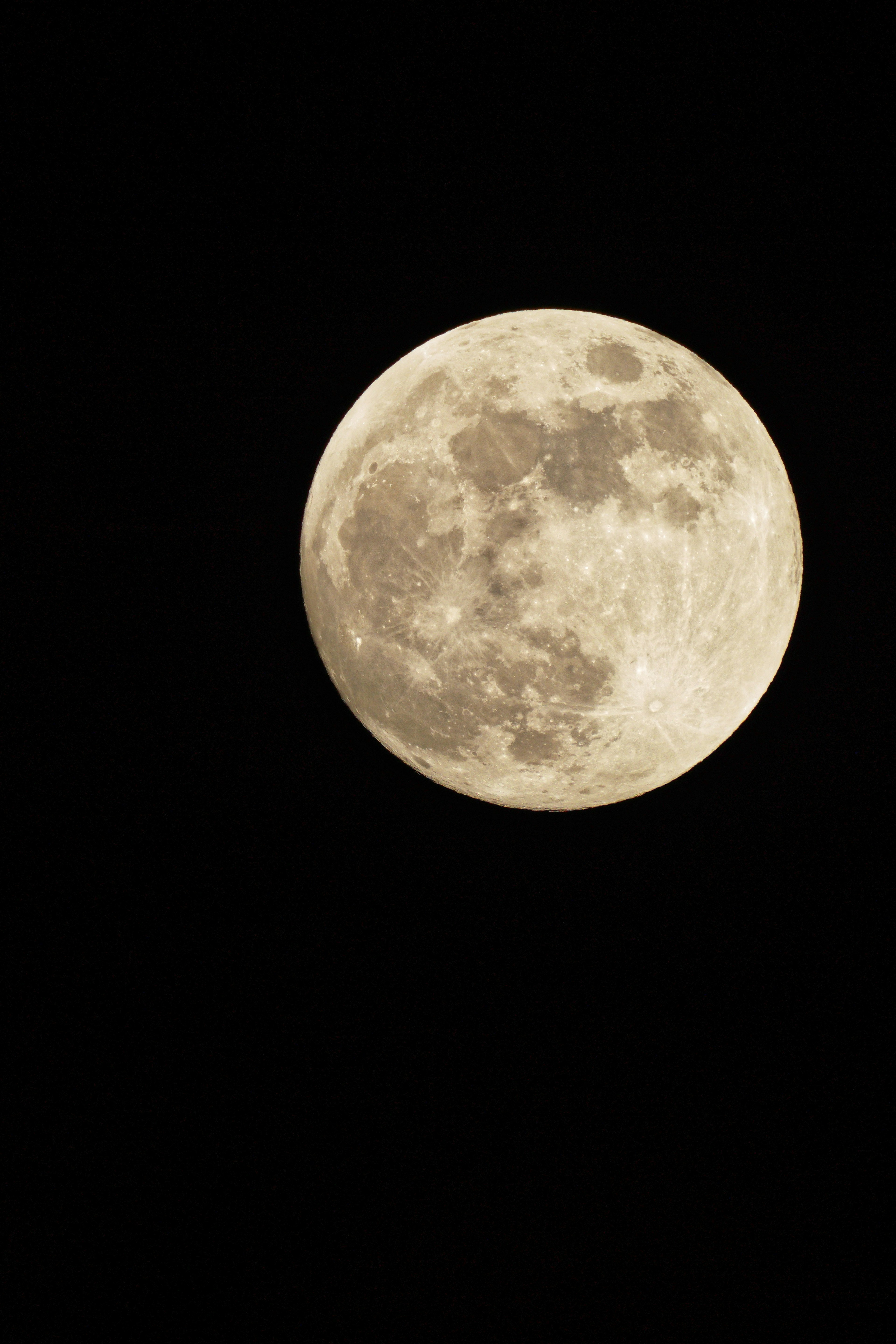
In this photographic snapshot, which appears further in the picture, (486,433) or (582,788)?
(582,788)

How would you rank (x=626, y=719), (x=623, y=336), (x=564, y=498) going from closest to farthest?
(x=564, y=498) → (x=626, y=719) → (x=623, y=336)

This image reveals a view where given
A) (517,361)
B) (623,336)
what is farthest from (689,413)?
(517,361)

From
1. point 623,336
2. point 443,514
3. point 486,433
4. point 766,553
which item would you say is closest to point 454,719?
point 443,514

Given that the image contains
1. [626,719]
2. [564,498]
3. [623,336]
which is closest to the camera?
[564,498]

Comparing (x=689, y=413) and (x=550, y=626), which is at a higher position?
(x=689, y=413)

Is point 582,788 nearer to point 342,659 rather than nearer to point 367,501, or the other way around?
point 342,659

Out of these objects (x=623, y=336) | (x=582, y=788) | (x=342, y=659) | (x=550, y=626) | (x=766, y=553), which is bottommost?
(x=582, y=788)

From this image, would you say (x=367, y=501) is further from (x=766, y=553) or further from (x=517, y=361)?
(x=766, y=553)
